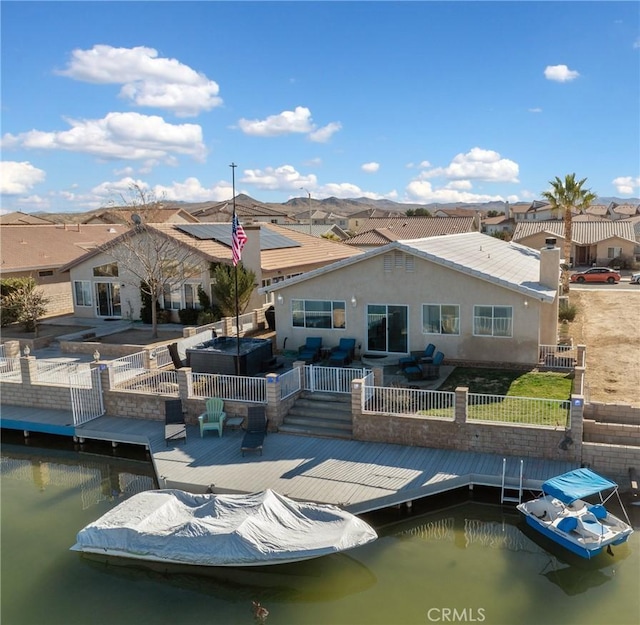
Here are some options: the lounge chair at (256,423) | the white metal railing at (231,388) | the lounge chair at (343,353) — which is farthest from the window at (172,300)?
the lounge chair at (256,423)

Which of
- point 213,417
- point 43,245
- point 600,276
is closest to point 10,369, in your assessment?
point 213,417

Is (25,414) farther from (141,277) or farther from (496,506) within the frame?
(496,506)

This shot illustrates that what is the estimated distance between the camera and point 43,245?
4247 centimetres

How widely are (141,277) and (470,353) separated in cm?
1776

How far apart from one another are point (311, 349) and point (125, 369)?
6545 mm

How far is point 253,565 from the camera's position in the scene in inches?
448

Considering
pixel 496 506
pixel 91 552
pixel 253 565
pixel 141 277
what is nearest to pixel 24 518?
pixel 91 552

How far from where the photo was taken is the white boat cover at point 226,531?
11.3 metres

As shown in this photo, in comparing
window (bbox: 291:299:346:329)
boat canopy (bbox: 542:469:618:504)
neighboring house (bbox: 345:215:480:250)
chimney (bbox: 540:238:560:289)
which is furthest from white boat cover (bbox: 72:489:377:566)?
neighboring house (bbox: 345:215:480:250)

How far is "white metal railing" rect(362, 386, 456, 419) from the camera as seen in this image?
16047 millimetres

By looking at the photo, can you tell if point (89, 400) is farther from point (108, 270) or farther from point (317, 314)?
point (108, 270)

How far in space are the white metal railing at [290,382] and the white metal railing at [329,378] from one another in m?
0.28

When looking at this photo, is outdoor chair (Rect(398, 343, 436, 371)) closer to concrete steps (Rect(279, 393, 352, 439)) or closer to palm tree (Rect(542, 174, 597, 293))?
concrete steps (Rect(279, 393, 352, 439))

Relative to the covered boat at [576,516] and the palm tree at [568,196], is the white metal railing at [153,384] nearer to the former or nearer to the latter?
the covered boat at [576,516]
